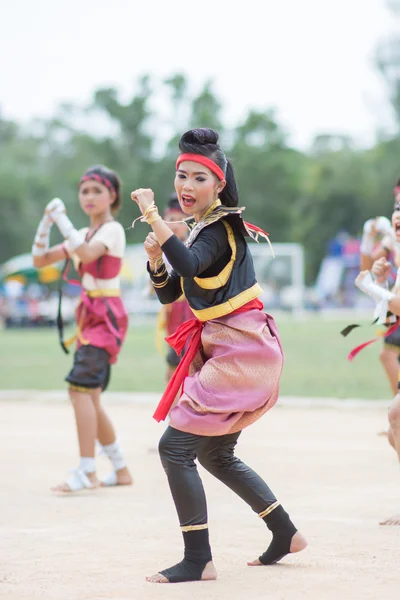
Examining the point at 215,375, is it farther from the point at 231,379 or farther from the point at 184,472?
the point at 184,472

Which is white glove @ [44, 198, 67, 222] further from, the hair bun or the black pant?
the black pant

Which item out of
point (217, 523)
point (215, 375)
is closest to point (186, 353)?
point (215, 375)

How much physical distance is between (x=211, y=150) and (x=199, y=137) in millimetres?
75

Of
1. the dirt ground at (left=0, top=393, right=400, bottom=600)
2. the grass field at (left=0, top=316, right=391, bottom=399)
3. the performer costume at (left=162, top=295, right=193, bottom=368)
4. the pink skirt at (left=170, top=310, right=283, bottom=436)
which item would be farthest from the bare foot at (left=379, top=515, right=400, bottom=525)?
the grass field at (left=0, top=316, right=391, bottom=399)

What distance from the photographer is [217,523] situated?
560cm

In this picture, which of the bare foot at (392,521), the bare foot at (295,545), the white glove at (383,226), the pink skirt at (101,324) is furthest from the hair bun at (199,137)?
the white glove at (383,226)

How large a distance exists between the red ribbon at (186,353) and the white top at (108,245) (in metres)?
2.40

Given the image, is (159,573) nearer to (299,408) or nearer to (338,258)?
(299,408)

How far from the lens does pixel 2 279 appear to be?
4803 cm

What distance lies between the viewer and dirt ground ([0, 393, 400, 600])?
4.22 m

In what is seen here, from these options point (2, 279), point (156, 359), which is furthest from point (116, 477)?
point (2, 279)

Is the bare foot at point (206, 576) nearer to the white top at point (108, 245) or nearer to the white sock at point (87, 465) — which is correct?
the white sock at point (87, 465)

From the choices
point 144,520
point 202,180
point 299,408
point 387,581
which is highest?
point 202,180

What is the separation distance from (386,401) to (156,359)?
950 cm
